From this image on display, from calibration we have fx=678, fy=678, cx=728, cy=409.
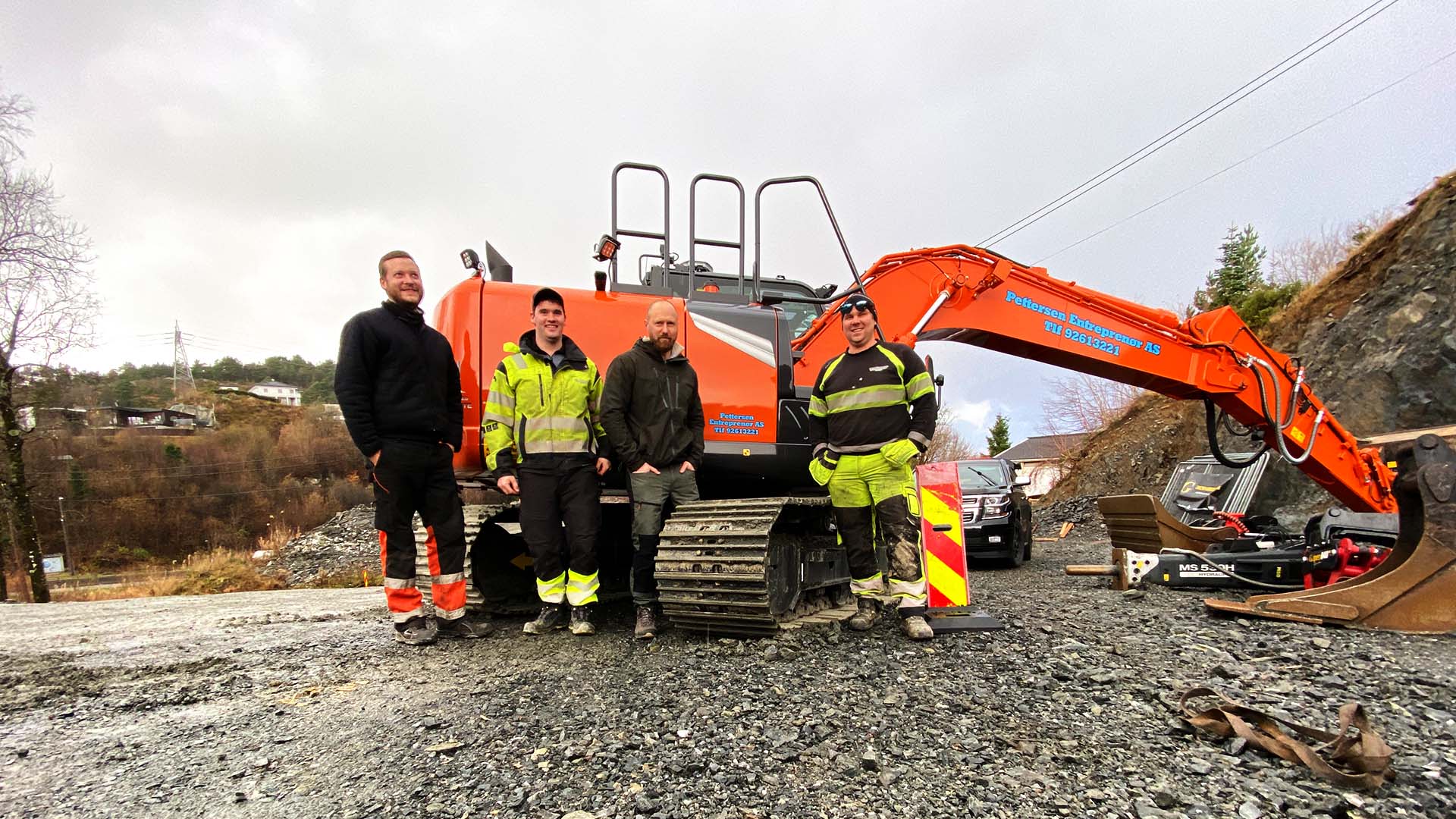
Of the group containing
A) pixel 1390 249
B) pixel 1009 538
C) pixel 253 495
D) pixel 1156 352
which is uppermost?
pixel 1390 249

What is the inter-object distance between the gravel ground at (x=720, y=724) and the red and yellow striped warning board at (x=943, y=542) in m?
0.39

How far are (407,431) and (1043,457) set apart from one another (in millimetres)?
49925

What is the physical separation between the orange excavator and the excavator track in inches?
0.4

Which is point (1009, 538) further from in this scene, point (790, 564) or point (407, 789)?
point (407, 789)

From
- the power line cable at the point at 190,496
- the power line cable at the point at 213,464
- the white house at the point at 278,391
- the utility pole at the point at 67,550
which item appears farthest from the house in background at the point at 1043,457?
the white house at the point at 278,391

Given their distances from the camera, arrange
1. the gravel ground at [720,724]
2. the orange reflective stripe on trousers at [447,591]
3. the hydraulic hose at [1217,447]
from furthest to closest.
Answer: the hydraulic hose at [1217,447] → the orange reflective stripe on trousers at [447,591] → the gravel ground at [720,724]

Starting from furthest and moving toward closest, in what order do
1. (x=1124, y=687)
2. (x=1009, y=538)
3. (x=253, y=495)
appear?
(x=253, y=495)
(x=1009, y=538)
(x=1124, y=687)

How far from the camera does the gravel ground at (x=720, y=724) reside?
2.03m

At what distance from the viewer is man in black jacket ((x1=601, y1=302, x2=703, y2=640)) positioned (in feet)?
13.2

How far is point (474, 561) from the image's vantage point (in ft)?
16.0

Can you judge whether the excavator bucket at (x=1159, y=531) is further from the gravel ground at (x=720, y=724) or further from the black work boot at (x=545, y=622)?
the black work boot at (x=545, y=622)

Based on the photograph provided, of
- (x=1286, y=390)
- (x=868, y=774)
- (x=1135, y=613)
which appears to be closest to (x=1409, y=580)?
(x=1135, y=613)

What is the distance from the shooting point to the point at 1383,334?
1062cm

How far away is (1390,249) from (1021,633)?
1251 cm
